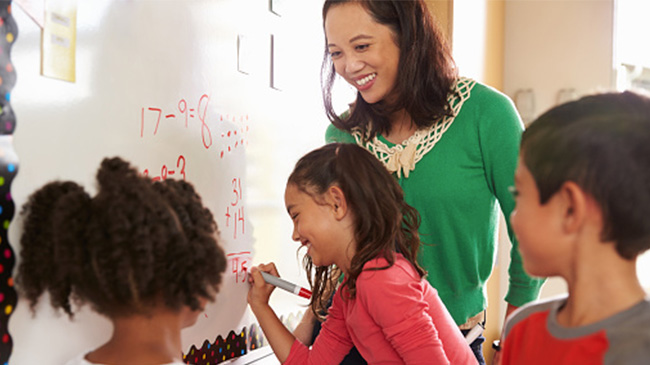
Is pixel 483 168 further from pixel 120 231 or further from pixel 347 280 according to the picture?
pixel 120 231

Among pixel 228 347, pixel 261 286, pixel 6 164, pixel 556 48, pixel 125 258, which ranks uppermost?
pixel 556 48

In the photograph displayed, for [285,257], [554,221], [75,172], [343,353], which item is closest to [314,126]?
[285,257]

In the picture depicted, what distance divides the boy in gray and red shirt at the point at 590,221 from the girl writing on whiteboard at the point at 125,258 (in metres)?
0.41

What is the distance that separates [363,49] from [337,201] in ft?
0.98

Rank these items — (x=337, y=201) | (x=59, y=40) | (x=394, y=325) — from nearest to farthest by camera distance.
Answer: (x=59, y=40)
(x=394, y=325)
(x=337, y=201)

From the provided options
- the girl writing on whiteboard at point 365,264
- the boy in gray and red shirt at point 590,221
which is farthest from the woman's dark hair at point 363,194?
the boy in gray and red shirt at point 590,221

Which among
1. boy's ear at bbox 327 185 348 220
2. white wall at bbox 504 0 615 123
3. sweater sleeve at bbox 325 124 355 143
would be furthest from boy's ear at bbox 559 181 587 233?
white wall at bbox 504 0 615 123

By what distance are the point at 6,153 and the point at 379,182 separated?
633 millimetres

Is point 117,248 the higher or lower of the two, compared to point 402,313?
higher

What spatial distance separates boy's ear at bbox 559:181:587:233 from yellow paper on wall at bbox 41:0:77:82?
65 cm

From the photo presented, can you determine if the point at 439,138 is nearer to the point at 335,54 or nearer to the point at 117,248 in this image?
the point at 335,54

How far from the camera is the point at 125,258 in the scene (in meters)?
0.75

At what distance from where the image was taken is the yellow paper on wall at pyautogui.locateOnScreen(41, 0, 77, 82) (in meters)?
0.84

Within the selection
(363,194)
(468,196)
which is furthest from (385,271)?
(468,196)
